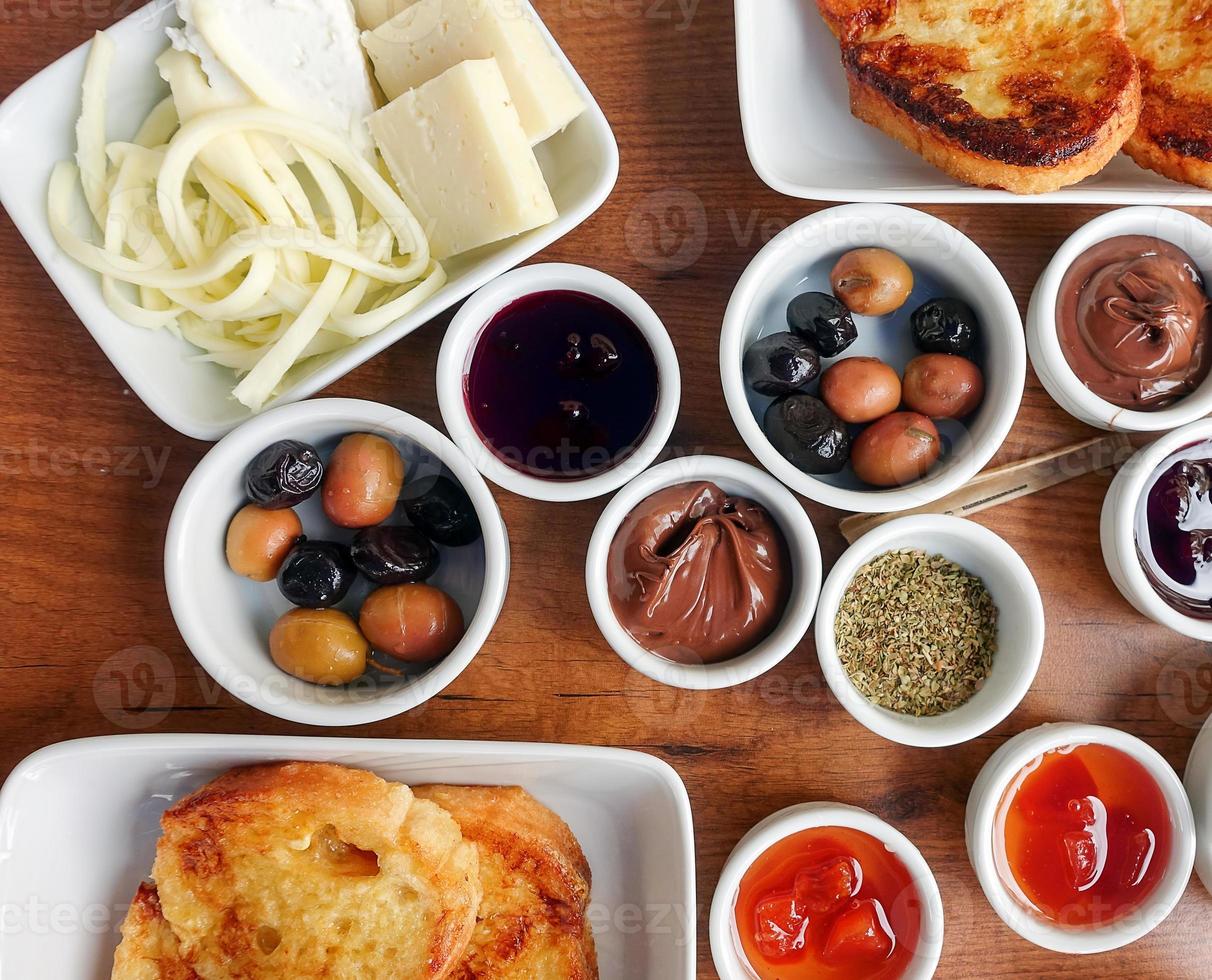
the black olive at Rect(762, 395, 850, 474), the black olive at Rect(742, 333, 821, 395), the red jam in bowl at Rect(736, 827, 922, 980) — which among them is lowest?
the red jam in bowl at Rect(736, 827, 922, 980)

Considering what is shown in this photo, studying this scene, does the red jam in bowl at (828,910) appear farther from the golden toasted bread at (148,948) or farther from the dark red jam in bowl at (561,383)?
the golden toasted bread at (148,948)

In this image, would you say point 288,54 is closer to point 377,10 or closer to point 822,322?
point 377,10

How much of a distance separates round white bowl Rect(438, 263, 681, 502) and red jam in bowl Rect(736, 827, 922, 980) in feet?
2.40

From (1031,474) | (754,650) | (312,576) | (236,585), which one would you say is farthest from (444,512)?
(1031,474)

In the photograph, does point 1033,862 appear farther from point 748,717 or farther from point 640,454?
point 640,454

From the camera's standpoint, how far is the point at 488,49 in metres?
1.49

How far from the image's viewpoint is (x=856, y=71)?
5.14 ft

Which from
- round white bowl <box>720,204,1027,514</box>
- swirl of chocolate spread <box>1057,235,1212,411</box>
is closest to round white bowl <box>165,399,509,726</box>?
round white bowl <box>720,204,1027,514</box>

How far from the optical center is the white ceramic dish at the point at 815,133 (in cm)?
155

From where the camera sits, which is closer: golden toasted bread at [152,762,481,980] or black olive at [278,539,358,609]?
golden toasted bread at [152,762,481,980]

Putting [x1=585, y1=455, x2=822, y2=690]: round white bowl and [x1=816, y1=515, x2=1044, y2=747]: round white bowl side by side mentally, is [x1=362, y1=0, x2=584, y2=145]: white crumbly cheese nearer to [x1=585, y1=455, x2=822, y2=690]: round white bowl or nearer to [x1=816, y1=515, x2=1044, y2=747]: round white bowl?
[x1=585, y1=455, x2=822, y2=690]: round white bowl

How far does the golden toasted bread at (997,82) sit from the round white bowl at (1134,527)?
1.58 feet

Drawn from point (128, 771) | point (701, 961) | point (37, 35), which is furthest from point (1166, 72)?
point (128, 771)

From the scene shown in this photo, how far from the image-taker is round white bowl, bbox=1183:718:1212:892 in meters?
1.63
